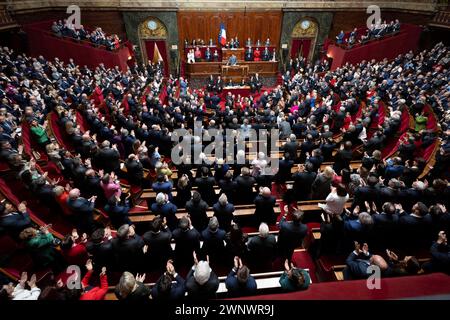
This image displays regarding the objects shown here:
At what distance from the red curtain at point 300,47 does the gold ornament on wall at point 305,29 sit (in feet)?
1.06

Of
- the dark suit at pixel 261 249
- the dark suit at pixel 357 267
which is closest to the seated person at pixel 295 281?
the dark suit at pixel 261 249

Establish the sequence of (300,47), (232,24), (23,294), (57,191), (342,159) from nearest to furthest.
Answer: (23,294) < (57,191) < (342,159) < (232,24) < (300,47)

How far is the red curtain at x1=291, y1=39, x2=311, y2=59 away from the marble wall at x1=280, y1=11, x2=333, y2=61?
55 cm

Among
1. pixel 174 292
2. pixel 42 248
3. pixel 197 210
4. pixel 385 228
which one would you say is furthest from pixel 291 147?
pixel 42 248

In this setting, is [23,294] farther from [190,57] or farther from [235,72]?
[190,57]

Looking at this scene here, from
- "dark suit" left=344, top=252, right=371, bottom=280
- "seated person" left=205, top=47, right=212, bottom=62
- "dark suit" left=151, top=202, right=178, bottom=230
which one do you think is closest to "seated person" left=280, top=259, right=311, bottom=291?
"dark suit" left=344, top=252, right=371, bottom=280

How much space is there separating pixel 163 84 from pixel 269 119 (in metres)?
7.33

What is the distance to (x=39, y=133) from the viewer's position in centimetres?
646

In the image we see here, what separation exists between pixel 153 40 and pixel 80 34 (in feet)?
15.6

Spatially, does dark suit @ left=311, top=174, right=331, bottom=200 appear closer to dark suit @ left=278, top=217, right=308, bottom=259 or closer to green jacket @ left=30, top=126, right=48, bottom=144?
dark suit @ left=278, top=217, right=308, bottom=259

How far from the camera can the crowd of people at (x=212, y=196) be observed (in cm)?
330

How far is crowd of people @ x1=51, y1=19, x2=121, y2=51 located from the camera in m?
13.4

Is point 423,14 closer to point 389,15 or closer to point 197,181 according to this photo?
point 389,15

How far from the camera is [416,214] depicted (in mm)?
3801
